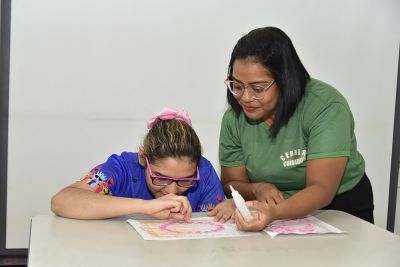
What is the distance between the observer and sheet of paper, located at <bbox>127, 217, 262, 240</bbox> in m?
1.28

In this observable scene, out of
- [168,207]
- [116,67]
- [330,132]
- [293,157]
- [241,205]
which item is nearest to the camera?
[241,205]

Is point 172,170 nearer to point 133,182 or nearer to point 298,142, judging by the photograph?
point 133,182

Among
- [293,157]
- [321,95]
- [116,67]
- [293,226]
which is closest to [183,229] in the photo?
[293,226]

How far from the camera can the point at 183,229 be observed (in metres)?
1.35

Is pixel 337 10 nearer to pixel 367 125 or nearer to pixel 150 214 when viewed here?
pixel 367 125

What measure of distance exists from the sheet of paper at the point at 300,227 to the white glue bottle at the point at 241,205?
73 mm

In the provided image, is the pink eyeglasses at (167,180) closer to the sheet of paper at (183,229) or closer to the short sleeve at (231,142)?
the sheet of paper at (183,229)

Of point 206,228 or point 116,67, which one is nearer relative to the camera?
point 206,228

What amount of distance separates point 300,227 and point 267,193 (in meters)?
0.18

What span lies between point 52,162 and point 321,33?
1416mm

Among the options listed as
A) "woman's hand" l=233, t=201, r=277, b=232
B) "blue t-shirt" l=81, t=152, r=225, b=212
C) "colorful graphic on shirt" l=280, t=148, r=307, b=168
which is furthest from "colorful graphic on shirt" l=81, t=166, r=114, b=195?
"colorful graphic on shirt" l=280, t=148, r=307, b=168

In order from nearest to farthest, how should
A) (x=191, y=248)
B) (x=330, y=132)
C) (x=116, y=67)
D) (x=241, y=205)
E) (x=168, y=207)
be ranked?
1. (x=191, y=248)
2. (x=241, y=205)
3. (x=168, y=207)
4. (x=330, y=132)
5. (x=116, y=67)

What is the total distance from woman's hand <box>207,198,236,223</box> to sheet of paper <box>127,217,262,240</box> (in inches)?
1.2

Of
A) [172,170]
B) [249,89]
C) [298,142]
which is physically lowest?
[172,170]
